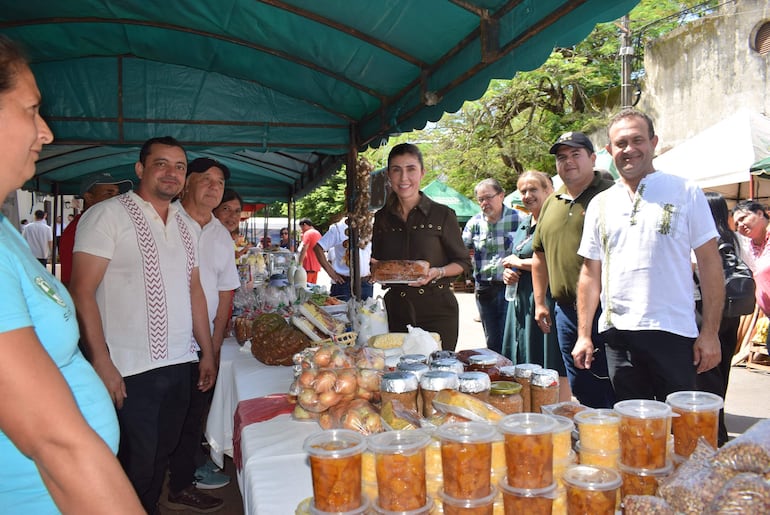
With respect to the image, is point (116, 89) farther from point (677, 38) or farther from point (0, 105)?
point (677, 38)

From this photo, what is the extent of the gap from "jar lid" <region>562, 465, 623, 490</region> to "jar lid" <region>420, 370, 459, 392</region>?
625mm

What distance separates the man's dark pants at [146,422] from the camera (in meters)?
2.69

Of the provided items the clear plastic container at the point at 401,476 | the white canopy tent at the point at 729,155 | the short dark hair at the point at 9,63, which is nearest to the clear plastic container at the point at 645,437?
the clear plastic container at the point at 401,476

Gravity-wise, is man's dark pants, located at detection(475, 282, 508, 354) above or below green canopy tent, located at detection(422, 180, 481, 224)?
below

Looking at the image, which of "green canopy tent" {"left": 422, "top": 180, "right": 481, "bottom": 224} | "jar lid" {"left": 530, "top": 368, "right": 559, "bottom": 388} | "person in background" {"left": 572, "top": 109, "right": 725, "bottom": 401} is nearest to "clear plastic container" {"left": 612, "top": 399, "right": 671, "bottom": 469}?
"jar lid" {"left": 530, "top": 368, "right": 559, "bottom": 388}

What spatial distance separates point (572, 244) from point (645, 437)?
9.04ft

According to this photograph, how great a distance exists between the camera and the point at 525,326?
17.2ft

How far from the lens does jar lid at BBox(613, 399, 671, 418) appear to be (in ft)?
4.41

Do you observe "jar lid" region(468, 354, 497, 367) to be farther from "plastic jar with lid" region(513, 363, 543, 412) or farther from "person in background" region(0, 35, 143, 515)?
"person in background" region(0, 35, 143, 515)

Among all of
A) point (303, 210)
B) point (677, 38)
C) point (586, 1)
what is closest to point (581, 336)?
point (586, 1)

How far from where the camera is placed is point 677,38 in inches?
600

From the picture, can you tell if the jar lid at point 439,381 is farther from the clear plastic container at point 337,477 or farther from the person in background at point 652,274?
the person in background at point 652,274

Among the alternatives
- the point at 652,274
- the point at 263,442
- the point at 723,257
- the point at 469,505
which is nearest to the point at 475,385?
the point at 469,505

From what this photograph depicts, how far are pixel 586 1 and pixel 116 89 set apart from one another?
4.72 m
